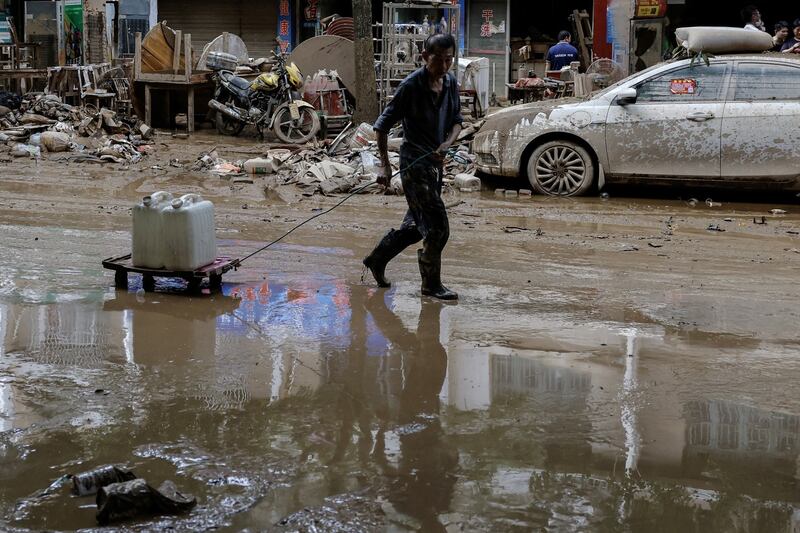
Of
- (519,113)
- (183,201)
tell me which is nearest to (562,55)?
(519,113)

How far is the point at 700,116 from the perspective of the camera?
10.2 m

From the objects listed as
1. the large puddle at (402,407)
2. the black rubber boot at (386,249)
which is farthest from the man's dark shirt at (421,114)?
the large puddle at (402,407)

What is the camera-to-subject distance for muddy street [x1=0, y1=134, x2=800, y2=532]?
11.3 feet

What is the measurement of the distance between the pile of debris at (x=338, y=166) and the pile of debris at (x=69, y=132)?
4.55 feet

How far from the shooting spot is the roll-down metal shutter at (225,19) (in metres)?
24.3

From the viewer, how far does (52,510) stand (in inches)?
131

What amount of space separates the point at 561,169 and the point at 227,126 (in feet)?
27.0

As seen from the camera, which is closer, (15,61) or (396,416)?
(396,416)

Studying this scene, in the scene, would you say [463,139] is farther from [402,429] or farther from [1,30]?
[1,30]

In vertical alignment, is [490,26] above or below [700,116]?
above

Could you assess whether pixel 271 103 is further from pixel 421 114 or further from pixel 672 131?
pixel 421 114

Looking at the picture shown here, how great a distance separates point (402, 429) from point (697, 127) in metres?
7.19

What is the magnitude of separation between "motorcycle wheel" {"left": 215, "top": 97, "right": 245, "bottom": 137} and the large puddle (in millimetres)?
10953

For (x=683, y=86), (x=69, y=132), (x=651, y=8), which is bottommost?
(x=69, y=132)
